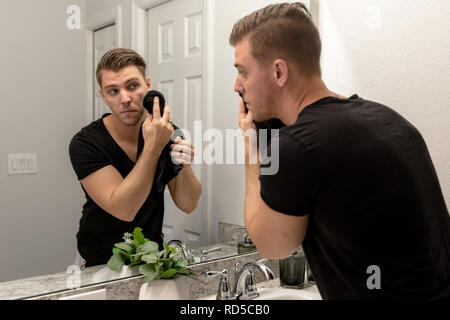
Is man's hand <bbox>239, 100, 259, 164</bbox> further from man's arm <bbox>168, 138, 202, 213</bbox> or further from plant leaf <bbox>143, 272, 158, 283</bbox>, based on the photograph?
plant leaf <bbox>143, 272, 158, 283</bbox>

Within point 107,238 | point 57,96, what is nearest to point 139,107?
point 57,96

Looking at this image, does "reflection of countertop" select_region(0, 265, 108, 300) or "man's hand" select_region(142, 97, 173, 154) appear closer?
"reflection of countertop" select_region(0, 265, 108, 300)

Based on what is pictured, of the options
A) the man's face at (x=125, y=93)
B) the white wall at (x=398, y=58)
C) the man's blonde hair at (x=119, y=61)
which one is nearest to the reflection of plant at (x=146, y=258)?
the man's face at (x=125, y=93)

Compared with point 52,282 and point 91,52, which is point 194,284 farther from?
point 91,52

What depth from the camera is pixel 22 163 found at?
993mm

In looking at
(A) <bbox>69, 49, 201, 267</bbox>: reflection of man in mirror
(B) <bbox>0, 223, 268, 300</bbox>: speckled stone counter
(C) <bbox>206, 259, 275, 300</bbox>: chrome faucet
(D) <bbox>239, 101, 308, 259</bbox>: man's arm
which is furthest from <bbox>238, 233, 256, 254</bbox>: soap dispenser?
(D) <bbox>239, 101, 308, 259</bbox>: man's arm

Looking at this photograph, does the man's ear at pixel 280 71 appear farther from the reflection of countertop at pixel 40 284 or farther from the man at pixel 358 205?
the reflection of countertop at pixel 40 284

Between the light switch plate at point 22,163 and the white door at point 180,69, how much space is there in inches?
15.4

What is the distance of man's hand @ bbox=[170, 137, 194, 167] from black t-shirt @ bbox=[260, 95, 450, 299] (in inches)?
20.8

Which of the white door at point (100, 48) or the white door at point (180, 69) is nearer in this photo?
the white door at point (100, 48)

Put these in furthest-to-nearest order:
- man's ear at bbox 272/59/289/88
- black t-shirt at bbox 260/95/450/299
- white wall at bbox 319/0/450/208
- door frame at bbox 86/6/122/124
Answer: white wall at bbox 319/0/450/208
door frame at bbox 86/6/122/124
man's ear at bbox 272/59/289/88
black t-shirt at bbox 260/95/450/299

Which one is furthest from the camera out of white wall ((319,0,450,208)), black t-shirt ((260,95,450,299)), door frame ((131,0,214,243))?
door frame ((131,0,214,243))

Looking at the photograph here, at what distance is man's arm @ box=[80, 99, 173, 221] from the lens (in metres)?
1.11

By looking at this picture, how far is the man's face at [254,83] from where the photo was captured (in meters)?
0.95
